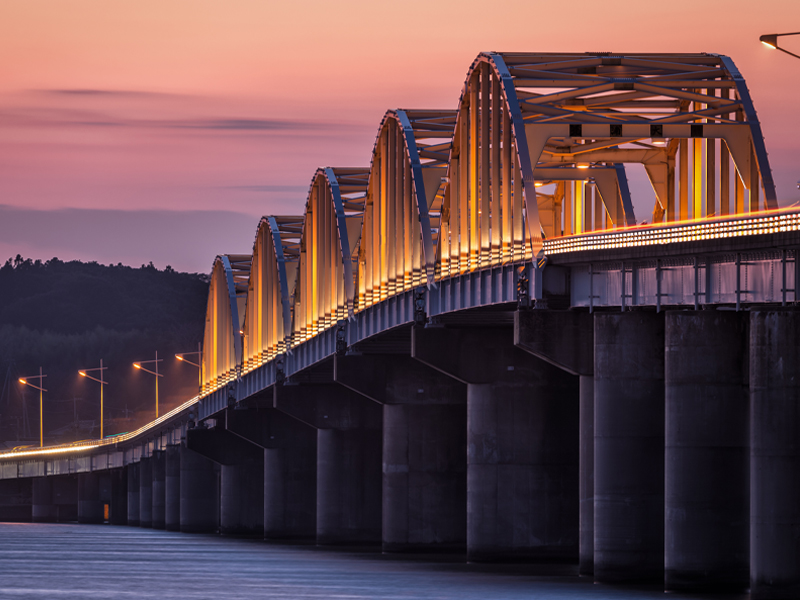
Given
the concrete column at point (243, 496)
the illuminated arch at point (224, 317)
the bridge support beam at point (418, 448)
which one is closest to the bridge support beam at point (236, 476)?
the concrete column at point (243, 496)

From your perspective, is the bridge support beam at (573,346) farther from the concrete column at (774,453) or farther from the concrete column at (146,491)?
the concrete column at (146,491)

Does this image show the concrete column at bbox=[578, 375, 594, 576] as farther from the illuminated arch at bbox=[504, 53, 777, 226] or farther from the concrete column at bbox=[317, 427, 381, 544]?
the concrete column at bbox=[317, 427, 381, 544]

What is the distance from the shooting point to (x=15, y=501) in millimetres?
196625

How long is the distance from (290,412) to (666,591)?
52789mm

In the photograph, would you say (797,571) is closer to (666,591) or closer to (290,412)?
(666,591)

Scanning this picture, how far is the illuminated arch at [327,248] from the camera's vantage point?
3410 inches

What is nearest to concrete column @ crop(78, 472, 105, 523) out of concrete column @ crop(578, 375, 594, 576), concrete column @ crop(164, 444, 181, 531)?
concrete column @ crop(164, 444, 181, 531)

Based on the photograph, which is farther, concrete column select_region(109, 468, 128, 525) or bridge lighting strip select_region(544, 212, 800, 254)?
concrete column select_region(109, 468, 128, 525)

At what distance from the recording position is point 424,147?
2840 inches

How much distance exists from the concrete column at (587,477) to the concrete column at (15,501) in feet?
493

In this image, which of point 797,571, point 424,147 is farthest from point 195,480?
point 797,571

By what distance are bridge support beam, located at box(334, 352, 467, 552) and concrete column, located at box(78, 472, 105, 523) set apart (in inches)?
4119

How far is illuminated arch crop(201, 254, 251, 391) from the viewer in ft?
411

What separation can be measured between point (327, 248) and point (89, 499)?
309 feet
